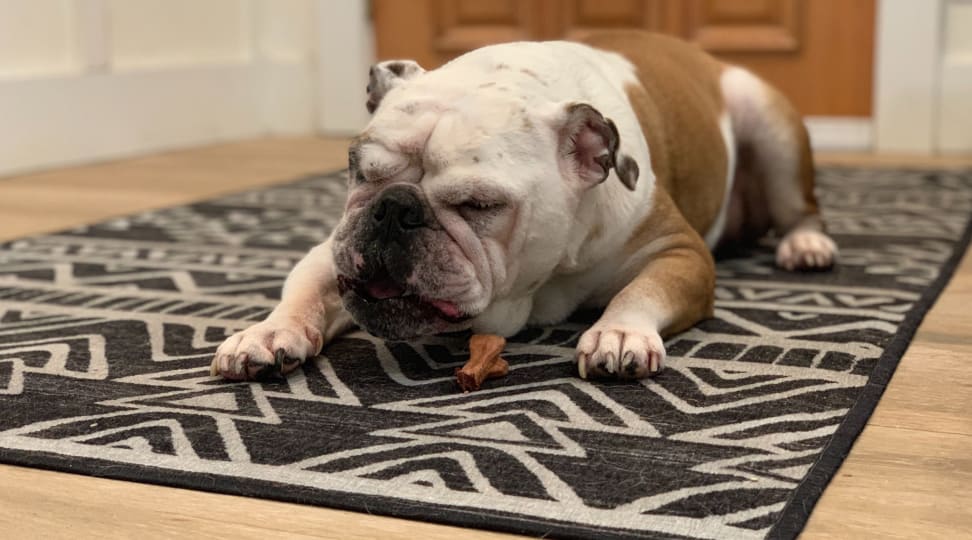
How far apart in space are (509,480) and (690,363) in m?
0.45

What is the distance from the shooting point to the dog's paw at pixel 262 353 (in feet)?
4.76

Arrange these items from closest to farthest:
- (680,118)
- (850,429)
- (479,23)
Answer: (850,429)
(680,118)
(479,23)

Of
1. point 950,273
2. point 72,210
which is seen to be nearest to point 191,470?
point 950,273

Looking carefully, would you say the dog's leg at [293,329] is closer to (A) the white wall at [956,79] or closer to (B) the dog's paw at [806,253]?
(B) the dog's paw at [806,253]

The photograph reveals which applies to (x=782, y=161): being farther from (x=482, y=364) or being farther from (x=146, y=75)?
Answer: (x=146, y=75)

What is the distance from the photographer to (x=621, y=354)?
144cm

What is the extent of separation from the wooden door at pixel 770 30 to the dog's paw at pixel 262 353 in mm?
2647

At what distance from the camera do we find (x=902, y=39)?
3707 mm

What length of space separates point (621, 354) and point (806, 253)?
0.81m

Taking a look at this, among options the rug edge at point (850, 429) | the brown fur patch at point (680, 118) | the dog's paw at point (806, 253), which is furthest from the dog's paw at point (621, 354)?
the dog's paw at point (806, 253)

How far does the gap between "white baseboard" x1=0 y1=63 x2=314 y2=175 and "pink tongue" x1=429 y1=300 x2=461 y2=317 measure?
2.26 m

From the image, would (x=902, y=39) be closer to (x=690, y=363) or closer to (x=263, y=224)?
(x=263, y=224)

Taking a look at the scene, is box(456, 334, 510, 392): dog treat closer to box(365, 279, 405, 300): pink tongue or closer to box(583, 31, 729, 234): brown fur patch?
box(365, 279, 405, 300): pink tongue

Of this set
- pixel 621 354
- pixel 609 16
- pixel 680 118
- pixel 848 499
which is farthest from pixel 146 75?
pixel 848 499
